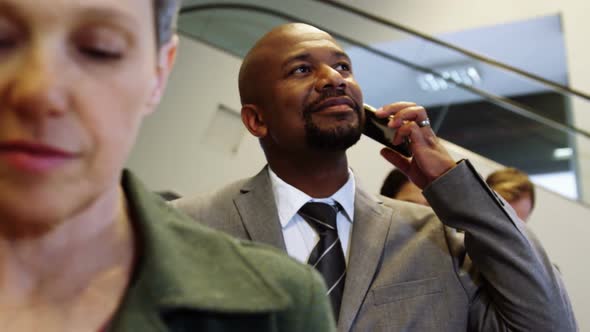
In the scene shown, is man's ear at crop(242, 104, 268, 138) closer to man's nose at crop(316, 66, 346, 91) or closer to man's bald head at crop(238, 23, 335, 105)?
man's bald head at crop(238, 23, 335, 105)

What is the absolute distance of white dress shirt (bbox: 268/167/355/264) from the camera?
175 centimetres

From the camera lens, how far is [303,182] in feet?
6.18

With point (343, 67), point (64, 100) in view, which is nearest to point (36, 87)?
point (64, 100)

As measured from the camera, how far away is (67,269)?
2.72ft

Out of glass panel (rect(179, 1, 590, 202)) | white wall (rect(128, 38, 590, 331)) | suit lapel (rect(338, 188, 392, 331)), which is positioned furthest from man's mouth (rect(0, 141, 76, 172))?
white wall (rect(128, 38, 590, 331))

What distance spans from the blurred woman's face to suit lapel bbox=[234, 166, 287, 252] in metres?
0.95

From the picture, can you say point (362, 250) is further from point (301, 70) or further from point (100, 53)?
point (100, 53)

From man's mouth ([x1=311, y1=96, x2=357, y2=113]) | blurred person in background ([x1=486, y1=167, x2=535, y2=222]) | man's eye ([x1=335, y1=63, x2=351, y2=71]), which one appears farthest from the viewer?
blurred person in background ([x1=486, y1=167, x2=535, y2=222])

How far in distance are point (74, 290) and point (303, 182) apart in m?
1.10

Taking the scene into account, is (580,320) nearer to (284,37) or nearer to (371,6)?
(284,37)

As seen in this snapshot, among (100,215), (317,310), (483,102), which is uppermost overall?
(100,215)

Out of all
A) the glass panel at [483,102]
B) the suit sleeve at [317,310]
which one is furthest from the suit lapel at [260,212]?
the glass panel at [483,102]

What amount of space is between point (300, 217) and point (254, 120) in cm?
39

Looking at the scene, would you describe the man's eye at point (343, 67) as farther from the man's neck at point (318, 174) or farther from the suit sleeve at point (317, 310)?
the suit sleeve at point (317, 310)
